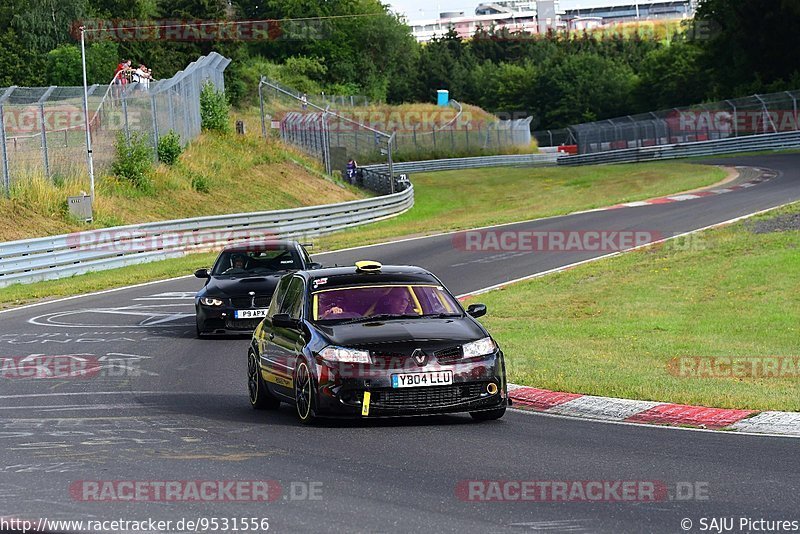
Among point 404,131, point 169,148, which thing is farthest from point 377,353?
point 404,131

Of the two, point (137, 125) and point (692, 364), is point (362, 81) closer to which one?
point (137, 125)

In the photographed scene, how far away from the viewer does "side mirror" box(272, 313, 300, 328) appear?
11094 millimetres

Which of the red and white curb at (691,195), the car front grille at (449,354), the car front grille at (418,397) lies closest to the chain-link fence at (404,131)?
the red and white curb at (691,195)

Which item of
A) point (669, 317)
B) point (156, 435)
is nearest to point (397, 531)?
point (156, 435)

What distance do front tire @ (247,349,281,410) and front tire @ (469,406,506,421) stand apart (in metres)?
2.01

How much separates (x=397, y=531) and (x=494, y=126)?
83078mm

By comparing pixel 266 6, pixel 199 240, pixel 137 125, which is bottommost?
pixel 199 240

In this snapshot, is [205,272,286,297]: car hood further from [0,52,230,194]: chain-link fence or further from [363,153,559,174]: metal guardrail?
[363,153,559,174]: metal guardrail

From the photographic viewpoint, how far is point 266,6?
12706 centimetres

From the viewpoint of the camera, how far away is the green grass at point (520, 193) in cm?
3897

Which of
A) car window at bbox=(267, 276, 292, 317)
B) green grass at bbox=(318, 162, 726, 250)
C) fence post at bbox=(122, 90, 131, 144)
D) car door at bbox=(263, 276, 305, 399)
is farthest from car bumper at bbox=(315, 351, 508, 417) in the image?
fence post at bbox=(122, 90, 131, 144)

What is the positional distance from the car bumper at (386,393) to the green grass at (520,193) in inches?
910

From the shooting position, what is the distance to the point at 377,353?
1018 cm

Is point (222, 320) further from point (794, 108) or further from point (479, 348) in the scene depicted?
point (794, 108)
